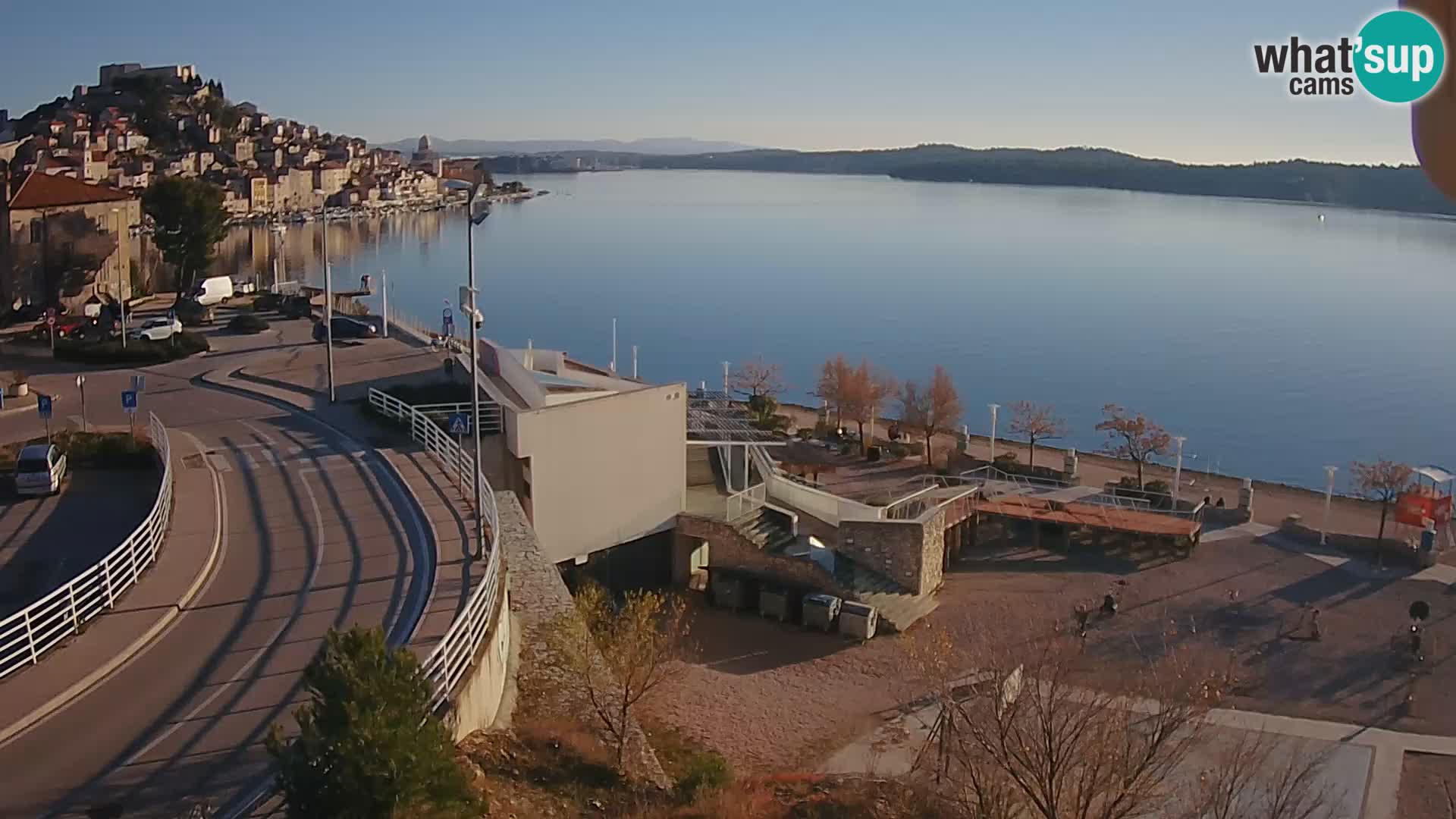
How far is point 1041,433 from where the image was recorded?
29.7 meters

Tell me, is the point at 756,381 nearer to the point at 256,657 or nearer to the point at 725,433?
the point at 725,433

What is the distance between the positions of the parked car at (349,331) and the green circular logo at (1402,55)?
1089 inches

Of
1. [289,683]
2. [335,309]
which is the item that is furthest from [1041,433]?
[289,683]

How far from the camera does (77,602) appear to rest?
35.9 feet

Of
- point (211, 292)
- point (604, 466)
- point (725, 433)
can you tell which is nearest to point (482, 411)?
point (604, 466)

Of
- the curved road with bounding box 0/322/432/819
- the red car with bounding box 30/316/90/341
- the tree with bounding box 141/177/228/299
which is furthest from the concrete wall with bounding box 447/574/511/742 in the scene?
the tree with bounding box 141/177/228/299

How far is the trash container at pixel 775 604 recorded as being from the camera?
1823cm

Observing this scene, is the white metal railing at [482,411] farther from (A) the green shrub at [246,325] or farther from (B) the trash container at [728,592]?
(A) the green shrub at [246,325]

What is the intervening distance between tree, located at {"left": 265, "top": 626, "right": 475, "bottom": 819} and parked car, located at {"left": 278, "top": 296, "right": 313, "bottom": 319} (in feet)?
91.5

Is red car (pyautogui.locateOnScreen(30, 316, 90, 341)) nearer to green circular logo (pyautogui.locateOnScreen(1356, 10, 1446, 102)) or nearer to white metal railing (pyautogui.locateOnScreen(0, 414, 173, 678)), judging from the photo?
white metal railing (pyautogui.locateOnScreen(0, 414, 173, 678))

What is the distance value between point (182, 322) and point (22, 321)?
4.41 meters

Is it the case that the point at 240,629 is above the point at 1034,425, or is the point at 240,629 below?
above

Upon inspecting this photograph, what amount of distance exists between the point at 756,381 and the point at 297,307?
1404cm

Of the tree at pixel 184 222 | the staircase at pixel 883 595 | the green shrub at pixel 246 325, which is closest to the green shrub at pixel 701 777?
the staircase at pixel 883 595
